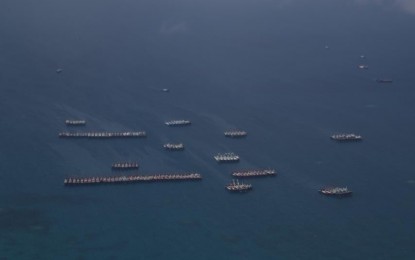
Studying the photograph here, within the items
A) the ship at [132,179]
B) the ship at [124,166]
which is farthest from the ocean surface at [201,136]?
the ship at [124,166]

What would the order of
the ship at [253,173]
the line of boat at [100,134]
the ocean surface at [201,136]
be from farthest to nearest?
the line of boat at [100,134]
the ship at [253,173]
the ocean surface at [201,136]

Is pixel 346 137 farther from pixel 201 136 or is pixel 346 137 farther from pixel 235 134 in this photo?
pixel 201 136

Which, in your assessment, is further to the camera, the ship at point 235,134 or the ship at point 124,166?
the ship at point 235,134

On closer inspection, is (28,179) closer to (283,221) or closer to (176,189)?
(176,189)

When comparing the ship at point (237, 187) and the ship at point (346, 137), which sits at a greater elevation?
the ship at point (237, 187)

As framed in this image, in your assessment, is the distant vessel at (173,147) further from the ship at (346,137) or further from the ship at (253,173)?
the ship at (346,137)

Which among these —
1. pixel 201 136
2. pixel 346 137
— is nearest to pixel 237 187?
pixel 201 136
